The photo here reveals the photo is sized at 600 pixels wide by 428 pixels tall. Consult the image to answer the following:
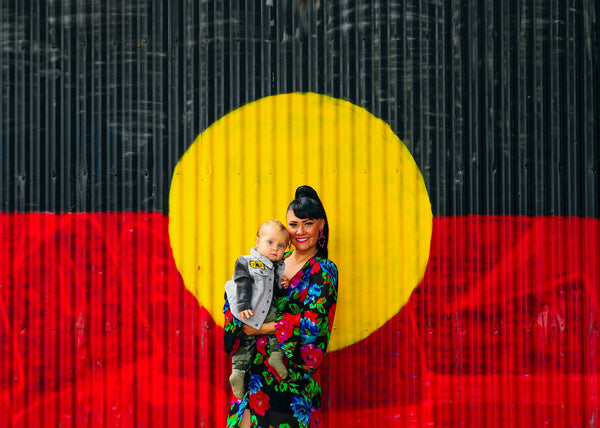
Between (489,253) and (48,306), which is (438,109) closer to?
(489,253)

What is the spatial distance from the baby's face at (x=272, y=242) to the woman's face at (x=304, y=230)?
0.65ft

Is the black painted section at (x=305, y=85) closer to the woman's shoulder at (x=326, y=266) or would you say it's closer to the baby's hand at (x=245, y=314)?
the woman's shoulder at (x=326, y=266)

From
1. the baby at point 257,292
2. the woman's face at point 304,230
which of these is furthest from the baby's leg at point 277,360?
the woman's face at point 304,230

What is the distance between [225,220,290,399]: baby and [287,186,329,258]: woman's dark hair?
208mm

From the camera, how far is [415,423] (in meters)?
4.29

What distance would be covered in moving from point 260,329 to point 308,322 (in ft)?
0.93

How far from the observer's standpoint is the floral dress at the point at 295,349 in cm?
342

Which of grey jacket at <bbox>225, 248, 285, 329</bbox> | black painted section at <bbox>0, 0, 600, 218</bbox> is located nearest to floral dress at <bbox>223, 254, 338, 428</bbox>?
grey jacket at <bbox>225, 248, 285, 329</bbox>

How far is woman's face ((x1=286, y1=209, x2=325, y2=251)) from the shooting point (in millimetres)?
3660

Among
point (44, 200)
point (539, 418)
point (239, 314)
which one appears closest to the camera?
point (239, 314)

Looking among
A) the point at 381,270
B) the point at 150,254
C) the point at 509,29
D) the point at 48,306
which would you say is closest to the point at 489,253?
the point at 381,270

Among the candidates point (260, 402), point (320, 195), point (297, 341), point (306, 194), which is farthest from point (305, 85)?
point (260, 402)

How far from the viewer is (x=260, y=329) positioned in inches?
136

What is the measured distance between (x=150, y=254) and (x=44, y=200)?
92 centimetres
